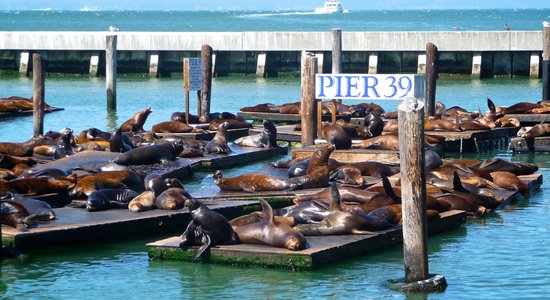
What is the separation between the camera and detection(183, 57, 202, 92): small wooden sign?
18.5 metres

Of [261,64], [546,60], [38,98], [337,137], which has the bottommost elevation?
[337,137]

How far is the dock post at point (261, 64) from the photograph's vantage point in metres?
32.3

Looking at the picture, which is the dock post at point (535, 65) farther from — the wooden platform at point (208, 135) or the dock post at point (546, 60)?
the wooden platform at point (208, 135)

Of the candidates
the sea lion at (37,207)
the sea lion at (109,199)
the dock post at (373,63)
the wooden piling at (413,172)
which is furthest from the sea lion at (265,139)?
the dock post at (373,63)

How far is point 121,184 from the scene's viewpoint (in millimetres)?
11430

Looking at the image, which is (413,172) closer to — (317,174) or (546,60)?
(317,174)

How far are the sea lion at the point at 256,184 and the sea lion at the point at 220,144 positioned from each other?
3.34 metres

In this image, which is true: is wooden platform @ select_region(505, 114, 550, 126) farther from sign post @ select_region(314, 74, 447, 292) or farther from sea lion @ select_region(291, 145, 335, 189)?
sign post @ select_region(314, 74, 447, 292)

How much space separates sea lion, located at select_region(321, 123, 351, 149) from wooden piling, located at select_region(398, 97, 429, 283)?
6715 millimetres

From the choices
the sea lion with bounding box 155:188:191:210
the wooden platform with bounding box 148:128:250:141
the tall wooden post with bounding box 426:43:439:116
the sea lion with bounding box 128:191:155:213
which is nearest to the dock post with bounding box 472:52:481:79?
the tall wooden post with bounding box 426:43:439:116

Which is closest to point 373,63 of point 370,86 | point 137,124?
point 137,124

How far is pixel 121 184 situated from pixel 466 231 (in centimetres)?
346

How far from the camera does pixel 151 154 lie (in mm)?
13523

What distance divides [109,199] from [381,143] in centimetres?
521
